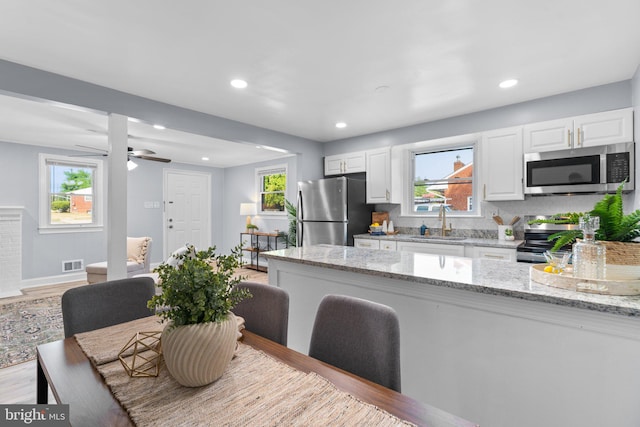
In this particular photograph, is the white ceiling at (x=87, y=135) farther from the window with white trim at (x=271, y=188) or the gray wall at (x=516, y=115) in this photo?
the gray wall at (x=516, y=115)

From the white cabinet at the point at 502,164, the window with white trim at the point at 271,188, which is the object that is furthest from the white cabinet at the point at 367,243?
the window with white trim at the point at 271,188

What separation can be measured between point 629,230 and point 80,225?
695 centimetres

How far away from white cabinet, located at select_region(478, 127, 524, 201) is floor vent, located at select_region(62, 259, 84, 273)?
21.4 feet

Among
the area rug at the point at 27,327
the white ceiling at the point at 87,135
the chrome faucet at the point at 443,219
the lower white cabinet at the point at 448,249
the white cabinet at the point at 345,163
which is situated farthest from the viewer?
the white cabinet at the point at 345,163

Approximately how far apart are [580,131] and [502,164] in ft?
2.29

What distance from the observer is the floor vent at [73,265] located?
17.6 ft

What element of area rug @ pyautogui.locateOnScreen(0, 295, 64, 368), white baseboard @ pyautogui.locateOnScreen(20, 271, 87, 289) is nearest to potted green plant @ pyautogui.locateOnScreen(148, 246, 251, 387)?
area rug @ pyautogui.locateOnScreen(0, 295, 64, 368)

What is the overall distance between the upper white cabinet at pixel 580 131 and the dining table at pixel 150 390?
128 inches

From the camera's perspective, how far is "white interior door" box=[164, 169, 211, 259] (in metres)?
6.79

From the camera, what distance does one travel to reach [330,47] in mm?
2279

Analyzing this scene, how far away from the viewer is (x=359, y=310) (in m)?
1.18

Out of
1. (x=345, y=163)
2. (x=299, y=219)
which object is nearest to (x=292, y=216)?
(x=299, y=219)

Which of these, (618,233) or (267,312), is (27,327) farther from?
(618,233)

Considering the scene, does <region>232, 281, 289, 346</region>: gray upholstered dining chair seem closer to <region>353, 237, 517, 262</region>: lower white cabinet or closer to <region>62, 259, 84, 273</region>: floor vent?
<region>353, 237, 517, 262</region>: lower white cabinet
